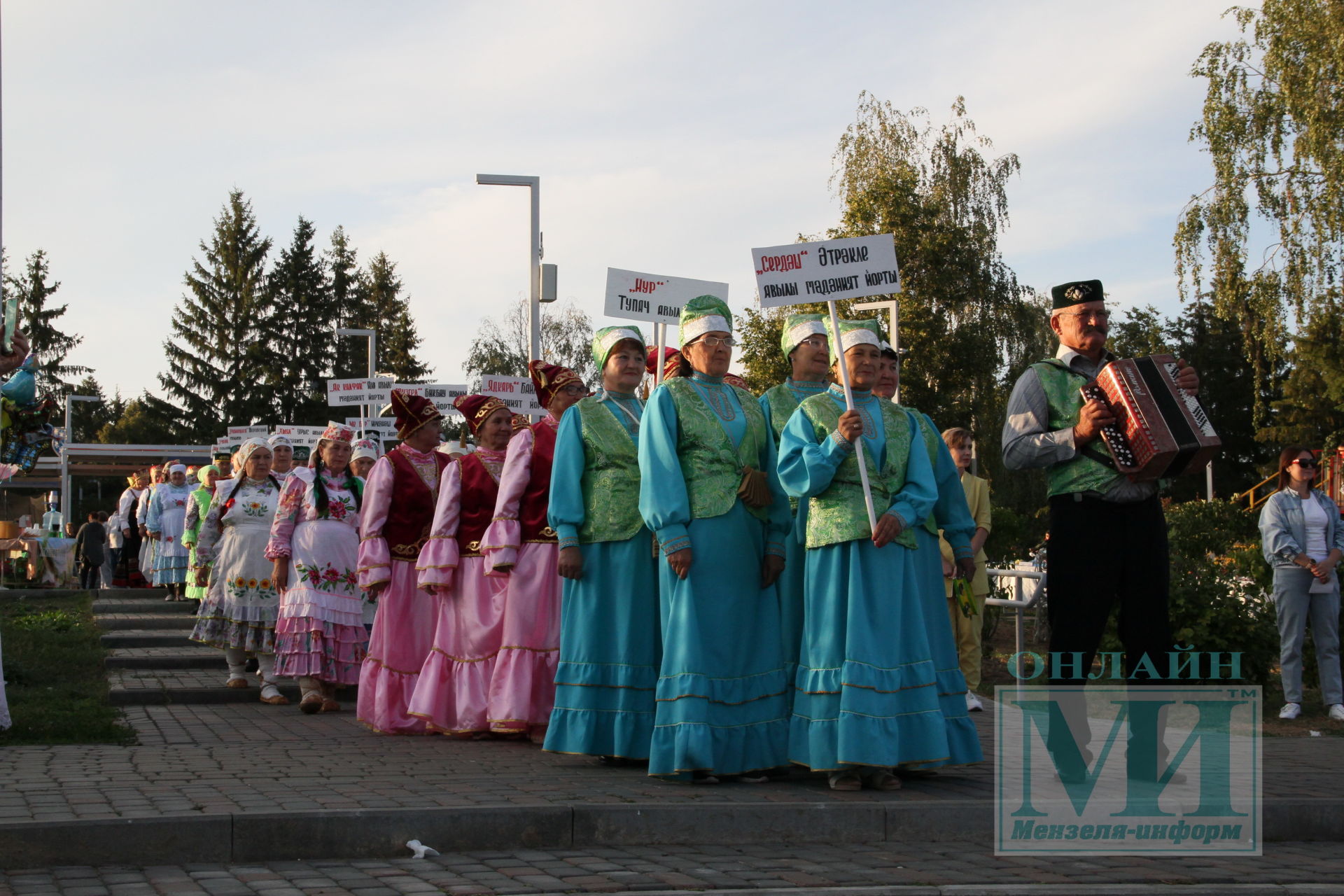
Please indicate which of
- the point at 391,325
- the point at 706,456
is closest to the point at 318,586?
the point at 706,456

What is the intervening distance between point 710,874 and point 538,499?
4186mm

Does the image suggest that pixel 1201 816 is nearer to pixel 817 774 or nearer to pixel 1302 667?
pixel 817 774

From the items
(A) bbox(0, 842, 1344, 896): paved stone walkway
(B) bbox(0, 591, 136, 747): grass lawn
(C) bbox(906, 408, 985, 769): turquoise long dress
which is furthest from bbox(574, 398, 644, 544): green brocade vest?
(B) bbox(0, 591, 136, 747): grass lawn

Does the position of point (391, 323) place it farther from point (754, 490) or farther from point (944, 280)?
point (754, 490)

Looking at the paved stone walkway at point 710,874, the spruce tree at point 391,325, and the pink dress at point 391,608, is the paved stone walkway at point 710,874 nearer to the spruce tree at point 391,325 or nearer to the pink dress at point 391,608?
the pink dress at point 391,608

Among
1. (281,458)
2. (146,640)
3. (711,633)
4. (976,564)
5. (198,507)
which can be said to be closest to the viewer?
(711,633)

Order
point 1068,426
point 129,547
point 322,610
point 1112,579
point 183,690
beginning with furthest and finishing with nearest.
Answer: point 129,547
point 183,690
point 322,610
point 1068,426
point 1112,579

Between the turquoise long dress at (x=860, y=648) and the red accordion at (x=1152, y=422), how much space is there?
0.89m

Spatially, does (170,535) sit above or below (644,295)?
below

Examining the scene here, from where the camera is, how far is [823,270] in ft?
24.9

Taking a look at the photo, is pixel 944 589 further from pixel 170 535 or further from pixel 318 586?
pixel 170 535

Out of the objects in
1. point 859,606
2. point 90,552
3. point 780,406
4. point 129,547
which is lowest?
point 90,552

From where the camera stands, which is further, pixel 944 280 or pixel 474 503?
pixel 944 280

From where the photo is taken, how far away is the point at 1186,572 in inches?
478
